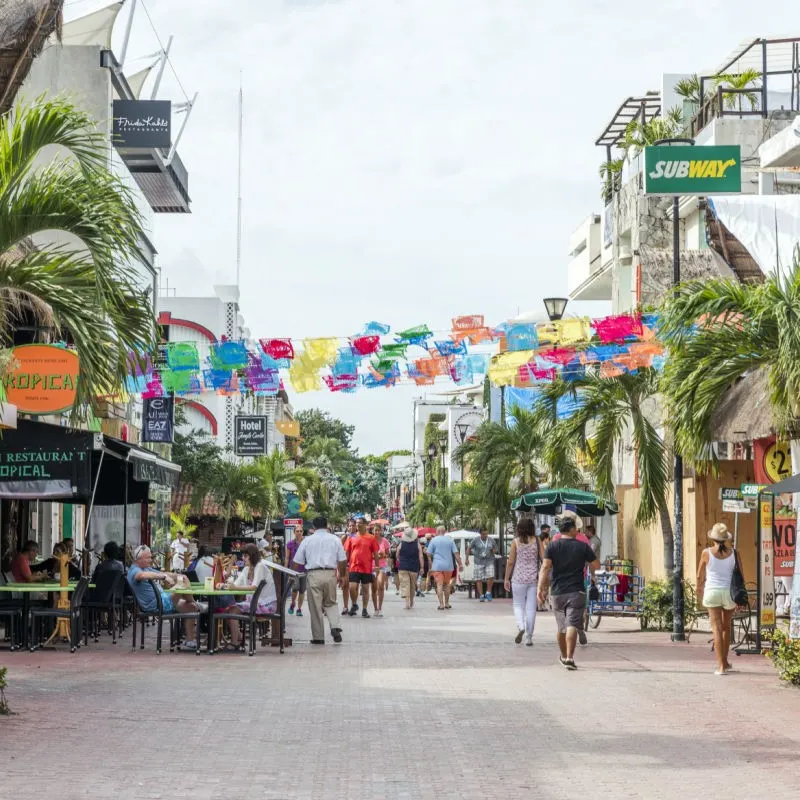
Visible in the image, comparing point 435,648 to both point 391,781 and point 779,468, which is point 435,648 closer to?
point 779,468

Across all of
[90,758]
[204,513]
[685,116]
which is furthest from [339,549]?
[204,513]

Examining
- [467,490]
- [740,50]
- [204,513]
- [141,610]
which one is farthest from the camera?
[467,490]

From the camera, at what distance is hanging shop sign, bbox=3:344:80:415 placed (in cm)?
1541

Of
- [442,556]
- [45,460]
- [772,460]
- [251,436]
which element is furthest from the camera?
[251,436]

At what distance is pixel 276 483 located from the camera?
219 feet

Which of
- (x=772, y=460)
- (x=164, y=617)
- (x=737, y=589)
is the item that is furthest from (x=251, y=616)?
(x=772, y=460)

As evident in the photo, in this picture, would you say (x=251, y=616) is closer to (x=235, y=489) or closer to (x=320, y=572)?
(x=320, y=572)

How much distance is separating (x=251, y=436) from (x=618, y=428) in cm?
3047

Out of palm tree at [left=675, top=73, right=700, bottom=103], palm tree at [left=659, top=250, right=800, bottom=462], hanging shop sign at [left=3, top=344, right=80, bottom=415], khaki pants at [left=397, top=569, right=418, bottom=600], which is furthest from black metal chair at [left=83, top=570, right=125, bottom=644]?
palm tree at [left=675, top=73, right=700, bottom=103]

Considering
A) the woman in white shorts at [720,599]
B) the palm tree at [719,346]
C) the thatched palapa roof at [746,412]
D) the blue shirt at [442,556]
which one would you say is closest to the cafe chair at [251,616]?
the woman in white shorts at [720,599]

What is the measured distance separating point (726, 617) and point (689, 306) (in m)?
3.79

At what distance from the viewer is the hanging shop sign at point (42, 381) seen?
50.5 feet

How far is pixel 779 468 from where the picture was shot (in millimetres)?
19312

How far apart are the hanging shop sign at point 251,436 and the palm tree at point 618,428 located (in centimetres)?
2875
